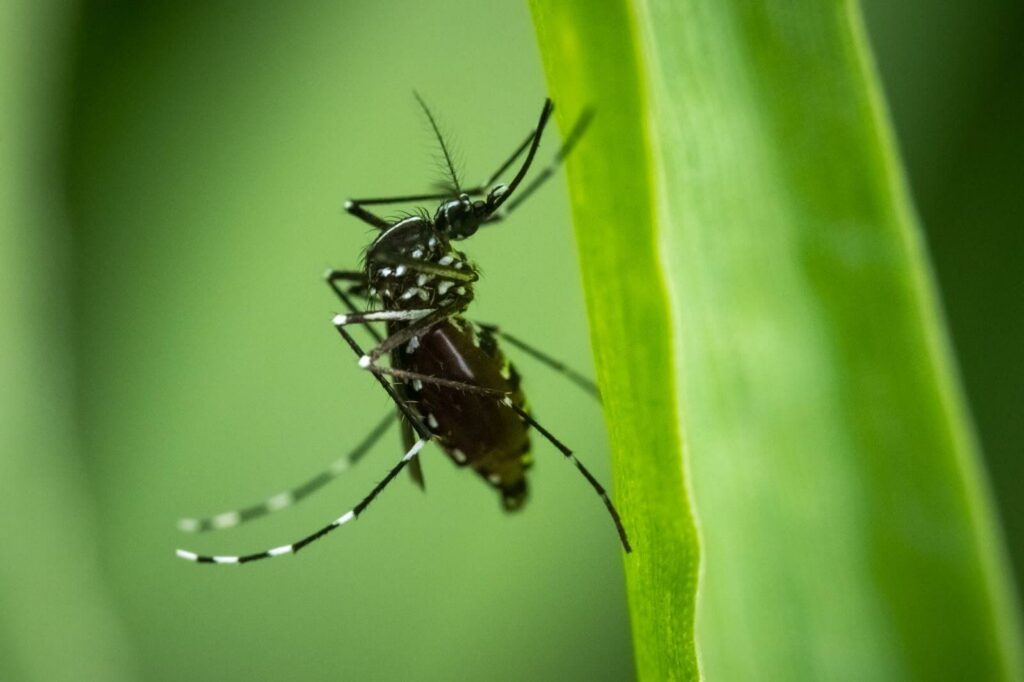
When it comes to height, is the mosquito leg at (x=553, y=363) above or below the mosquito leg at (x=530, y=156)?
below

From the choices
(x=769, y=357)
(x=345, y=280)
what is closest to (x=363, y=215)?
(x=345, y=280)

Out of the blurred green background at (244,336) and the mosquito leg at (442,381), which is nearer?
the mosquito leg at (442,381)

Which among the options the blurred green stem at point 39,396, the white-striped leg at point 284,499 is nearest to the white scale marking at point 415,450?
the white-striped leg at point 284,499

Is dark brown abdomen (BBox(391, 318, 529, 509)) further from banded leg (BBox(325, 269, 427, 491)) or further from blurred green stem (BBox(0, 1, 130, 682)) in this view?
blurred green stem (BBox(0, 1, 130, 682))

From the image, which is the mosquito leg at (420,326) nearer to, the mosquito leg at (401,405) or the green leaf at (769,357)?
the mosquito leg at (401,405)

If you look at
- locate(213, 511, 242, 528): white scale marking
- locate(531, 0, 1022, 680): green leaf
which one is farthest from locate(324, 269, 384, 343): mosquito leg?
locate(531, 0, 1022, 680): green leaf

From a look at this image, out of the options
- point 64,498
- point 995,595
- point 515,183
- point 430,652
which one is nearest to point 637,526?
point 995,595
